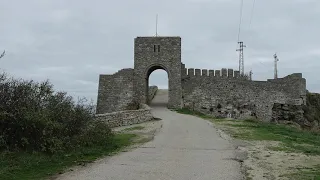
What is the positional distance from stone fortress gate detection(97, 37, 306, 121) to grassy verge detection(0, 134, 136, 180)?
66.0 ft

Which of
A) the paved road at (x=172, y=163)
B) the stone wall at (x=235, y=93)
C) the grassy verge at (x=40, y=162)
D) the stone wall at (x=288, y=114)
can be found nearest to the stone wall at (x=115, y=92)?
the stone wall at (x=235, y=93)

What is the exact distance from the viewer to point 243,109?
35.6 metres

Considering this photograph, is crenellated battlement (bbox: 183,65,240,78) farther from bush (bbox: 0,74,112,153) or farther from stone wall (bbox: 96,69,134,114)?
bush (bbox: 0,74,112,153)

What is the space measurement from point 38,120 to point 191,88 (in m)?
24.3

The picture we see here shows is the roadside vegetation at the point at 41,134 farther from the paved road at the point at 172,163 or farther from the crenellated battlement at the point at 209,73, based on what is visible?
the crenellated battlement at the point at 209,73

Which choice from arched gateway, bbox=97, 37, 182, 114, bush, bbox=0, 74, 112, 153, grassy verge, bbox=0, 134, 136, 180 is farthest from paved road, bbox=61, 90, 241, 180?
arched gateway, bbox=97, 37, 182, 114

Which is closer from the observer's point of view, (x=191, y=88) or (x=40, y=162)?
(x=40, y=162)

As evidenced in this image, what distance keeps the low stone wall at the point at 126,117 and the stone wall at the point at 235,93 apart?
A: 9858 mm

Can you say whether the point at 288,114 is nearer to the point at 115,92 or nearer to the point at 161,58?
the point at 161,58

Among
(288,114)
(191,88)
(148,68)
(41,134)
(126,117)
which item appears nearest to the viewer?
(41,134)

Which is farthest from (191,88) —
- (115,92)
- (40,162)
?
(40,162)

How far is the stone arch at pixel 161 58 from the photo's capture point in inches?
1324

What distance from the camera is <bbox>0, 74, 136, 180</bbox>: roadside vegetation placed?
995 centimetres

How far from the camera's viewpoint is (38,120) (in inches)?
440
